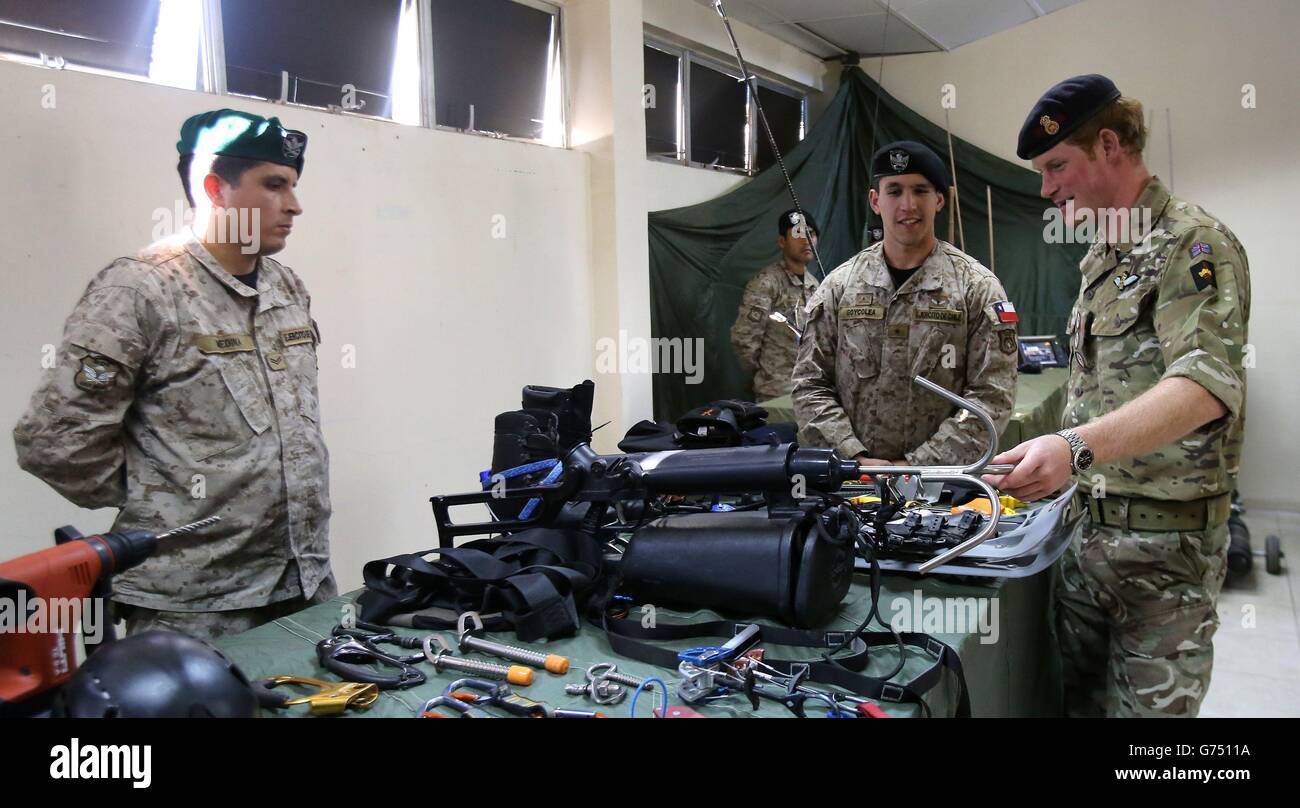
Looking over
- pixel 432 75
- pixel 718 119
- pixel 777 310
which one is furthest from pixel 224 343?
pixel 718 119

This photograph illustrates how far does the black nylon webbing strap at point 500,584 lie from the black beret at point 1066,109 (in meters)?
1.24

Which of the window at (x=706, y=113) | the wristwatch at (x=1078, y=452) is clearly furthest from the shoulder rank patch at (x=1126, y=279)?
the window at (x=706, y=113)

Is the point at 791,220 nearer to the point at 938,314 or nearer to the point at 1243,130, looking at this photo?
the point at 938,314

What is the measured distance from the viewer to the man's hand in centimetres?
130

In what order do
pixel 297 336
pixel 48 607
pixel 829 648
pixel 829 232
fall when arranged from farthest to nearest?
pixel 829 232
pixel 297 336
pixel 829 648
pixel 48 607

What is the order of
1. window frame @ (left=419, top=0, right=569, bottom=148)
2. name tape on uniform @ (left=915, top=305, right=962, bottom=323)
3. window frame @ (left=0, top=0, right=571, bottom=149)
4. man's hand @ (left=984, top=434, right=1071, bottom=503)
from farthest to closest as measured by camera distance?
window frame @ (left=419, top=0, right=569, bottom=148) < window frame @ (left=0, top=0, right=571, bottom=149) < name tape on uniform @ (left=915, top=305, right=962, bottom=323) < man's hand @ (left=984, top=434, right=1071, bottom=503)

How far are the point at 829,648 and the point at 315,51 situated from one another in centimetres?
276

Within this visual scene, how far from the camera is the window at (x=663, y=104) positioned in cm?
460

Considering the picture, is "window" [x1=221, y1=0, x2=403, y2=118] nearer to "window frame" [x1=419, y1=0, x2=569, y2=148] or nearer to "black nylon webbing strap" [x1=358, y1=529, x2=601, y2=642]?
"window frame" [x1=419, y1=0, x2=569, y2=148]

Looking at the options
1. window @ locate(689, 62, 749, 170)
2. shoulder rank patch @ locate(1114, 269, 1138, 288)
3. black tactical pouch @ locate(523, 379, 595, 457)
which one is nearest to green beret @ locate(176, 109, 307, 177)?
black tactical pouch @ locate(523, 379, 595, 457)

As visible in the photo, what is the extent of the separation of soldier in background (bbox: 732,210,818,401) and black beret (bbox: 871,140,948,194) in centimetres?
205

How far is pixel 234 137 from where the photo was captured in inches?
68.6
